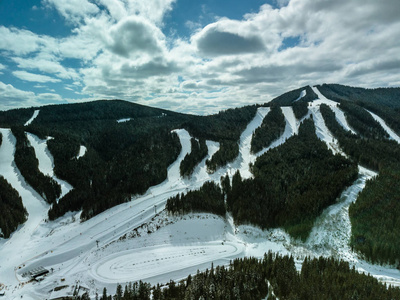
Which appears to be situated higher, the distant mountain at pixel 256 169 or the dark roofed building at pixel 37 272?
the distant mountain at pixel 256 169

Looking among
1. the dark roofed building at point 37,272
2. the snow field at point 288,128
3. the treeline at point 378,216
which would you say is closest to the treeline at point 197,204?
the dark roofed building at point 37,272

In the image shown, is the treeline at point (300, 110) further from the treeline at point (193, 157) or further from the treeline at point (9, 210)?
the treeline at point (9, 210)

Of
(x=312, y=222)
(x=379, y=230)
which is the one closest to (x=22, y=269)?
(x=312, y=222)

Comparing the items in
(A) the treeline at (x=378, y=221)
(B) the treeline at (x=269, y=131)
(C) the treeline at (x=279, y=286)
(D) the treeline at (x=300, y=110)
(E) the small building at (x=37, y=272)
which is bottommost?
(E) the small building at (x=37, y=272)

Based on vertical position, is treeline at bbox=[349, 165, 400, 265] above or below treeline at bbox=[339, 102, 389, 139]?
below

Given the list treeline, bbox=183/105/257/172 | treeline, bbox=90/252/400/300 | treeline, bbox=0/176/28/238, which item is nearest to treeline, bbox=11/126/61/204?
treeline, bbox=0/176/28/238

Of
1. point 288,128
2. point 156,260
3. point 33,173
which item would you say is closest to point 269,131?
point 288,128

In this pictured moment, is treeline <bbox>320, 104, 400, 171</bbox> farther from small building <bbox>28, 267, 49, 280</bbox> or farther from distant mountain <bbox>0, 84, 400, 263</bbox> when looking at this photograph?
small building <bbox>28, 267, 49, 280</bbox>
